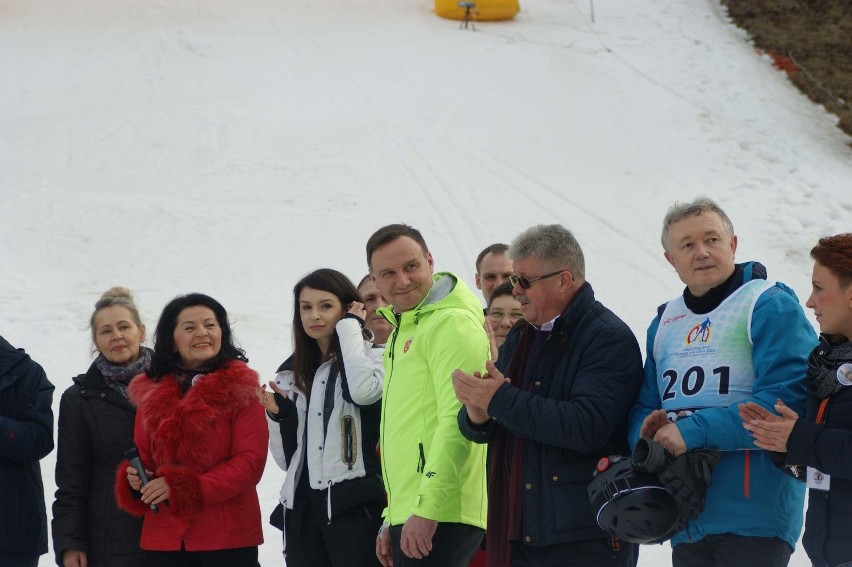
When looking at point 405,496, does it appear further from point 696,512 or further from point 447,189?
point 447,189

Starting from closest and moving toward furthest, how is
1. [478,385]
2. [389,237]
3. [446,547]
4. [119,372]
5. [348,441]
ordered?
[478,385]
[446,547]
[389,237]
[348,441]
[119,372]

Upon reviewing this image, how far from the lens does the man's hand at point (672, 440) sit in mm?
3475

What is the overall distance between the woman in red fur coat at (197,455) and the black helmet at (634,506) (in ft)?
6.66

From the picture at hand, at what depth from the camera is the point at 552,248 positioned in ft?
12.8

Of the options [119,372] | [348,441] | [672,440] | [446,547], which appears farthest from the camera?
[119,372]

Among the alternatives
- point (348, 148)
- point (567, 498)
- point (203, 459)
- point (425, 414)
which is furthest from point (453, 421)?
point (348, 148)

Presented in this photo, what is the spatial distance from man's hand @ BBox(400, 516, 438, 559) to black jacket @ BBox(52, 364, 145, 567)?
1.70 metres

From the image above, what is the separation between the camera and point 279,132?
16438 millimetres

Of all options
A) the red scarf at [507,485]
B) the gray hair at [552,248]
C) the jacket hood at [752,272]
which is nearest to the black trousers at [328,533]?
the red scarf at [507,485]

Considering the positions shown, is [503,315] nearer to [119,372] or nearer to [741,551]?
[119,372]

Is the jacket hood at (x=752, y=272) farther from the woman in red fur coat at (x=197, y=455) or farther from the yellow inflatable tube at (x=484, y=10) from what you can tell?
the yellow inflatable tube at (x=484, y=10)

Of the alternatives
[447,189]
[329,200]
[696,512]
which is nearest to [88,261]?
[329,200]

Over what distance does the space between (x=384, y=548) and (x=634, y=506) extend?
48.2 inches

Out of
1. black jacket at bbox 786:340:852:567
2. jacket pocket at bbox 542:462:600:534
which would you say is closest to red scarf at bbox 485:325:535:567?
jacket pocket at bbox 542:462:600:534
